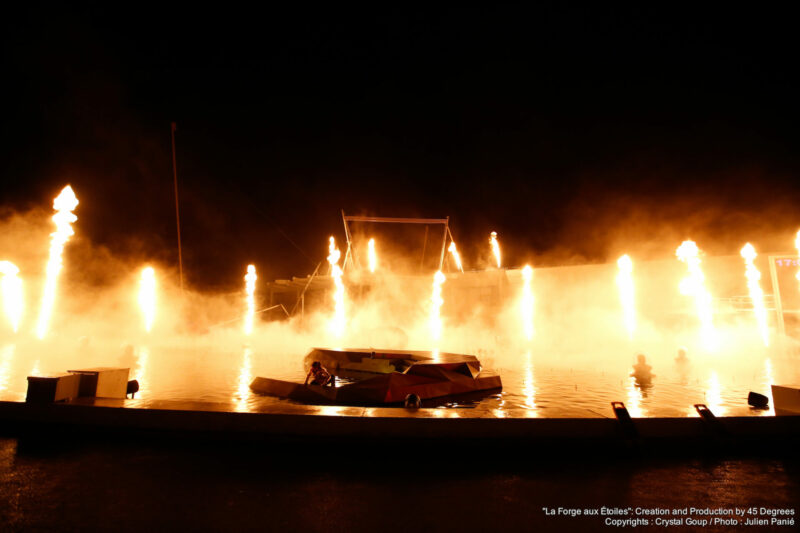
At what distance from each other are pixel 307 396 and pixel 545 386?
22.3 feet

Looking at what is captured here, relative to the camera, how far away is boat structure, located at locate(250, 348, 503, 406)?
8.98m

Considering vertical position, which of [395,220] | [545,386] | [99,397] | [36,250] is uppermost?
[395,220]

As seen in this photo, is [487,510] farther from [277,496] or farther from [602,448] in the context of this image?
[602,448]

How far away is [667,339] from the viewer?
74.1 feet

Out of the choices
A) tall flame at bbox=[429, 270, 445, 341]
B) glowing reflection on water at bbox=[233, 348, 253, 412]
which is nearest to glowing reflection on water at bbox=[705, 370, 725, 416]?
glowing reflection on water at bbox=[233, 348, 253, 412]

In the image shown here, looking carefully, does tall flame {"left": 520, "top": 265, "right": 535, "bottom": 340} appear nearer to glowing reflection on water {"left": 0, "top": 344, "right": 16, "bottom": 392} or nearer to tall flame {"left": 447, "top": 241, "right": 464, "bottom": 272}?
tall flame {"left": 447, "top": 241, "right": 464, "bottom": 272}

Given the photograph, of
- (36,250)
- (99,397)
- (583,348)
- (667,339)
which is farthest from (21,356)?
(667,339)

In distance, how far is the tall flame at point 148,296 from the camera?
1056 inches

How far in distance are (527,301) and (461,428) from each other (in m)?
23.7

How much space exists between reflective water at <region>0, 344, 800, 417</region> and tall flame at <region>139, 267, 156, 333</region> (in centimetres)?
907

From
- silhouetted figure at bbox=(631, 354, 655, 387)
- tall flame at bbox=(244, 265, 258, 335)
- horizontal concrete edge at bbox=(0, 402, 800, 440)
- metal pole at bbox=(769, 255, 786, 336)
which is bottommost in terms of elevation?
silhouetted figure at bbox=(631, 354, 655, 387)

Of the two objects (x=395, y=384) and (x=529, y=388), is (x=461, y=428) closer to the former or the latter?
(x=395, y=384)

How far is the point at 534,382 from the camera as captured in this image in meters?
11.7

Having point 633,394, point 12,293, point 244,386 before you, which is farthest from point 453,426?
point 12,293
